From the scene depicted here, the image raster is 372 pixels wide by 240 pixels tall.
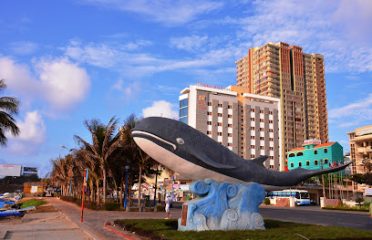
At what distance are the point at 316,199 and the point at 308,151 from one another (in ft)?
53.9

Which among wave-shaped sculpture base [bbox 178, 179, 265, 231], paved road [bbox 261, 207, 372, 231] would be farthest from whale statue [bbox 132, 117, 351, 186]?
paved road [bbox 261, 207, 372, 231]

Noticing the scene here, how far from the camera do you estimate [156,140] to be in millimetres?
13141

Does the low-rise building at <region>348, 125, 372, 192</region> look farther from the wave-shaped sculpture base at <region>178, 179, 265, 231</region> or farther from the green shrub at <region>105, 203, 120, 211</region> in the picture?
the wave-shaped sculpture base at <region>178, 179, 265, 231</region>

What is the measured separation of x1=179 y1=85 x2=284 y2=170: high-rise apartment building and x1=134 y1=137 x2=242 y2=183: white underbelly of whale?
80097 millimetres

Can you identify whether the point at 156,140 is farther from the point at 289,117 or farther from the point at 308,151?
the point at 289,117

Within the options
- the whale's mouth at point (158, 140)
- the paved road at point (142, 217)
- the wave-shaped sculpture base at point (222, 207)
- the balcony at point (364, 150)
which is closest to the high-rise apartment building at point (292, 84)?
the balcony at point (364, 150)

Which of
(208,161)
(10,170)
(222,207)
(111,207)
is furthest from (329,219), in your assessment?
(10,170)

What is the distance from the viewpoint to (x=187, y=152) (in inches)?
523

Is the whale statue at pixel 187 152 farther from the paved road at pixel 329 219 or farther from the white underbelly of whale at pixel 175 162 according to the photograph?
the paved road at pixel 329 219

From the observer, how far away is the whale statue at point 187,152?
43.4 feet

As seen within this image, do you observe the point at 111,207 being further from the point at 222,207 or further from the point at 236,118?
the point at 236,118

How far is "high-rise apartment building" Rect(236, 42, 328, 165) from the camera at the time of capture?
129 metres

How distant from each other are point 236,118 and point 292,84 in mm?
44259

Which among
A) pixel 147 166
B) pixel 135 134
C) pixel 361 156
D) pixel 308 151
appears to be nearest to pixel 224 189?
pixel 135 134
